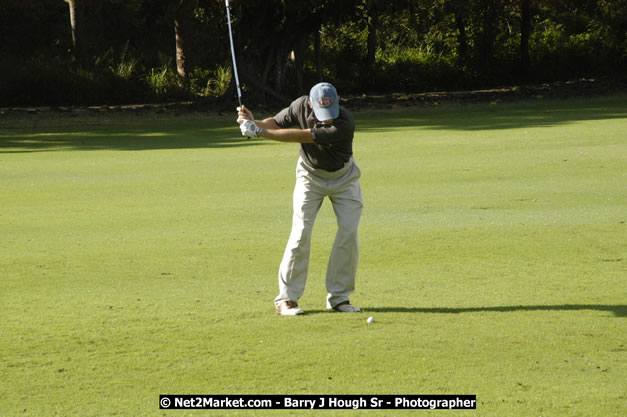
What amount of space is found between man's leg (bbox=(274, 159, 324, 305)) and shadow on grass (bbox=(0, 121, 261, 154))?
12.7m

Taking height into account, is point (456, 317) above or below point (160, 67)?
below

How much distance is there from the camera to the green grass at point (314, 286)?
217 inches

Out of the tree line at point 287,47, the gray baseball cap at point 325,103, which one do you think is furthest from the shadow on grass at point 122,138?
the gray baseball cap at point 325,103

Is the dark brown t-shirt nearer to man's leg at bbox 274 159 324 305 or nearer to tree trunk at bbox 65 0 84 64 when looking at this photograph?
man's leg at bbox 274 159 324 305

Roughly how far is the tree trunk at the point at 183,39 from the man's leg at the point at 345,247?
85.0ft

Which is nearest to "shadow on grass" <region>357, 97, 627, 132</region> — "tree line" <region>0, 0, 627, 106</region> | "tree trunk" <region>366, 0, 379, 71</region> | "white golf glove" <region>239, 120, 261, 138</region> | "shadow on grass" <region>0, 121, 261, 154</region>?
"shadow on grass" <region>0, 121, 261, 154</region>

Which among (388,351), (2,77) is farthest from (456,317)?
(2,77)

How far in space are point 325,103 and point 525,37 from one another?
3127cm

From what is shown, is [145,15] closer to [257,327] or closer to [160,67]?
[160,67]

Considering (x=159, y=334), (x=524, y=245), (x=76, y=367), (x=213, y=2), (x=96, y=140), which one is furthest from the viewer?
(x=213, y=2)

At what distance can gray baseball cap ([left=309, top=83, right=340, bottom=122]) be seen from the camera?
6.77 m

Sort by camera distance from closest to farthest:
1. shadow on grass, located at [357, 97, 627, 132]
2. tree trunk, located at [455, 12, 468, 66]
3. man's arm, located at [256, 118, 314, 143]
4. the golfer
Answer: man's arm, located at [256, 118, 314, 143], the golfer, shadow on grass, located at [357, 97, 627, 132], tree trunk, located at [455, 12, 468, 66]

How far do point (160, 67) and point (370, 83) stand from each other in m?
7.76

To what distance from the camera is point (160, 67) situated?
35156 mm
